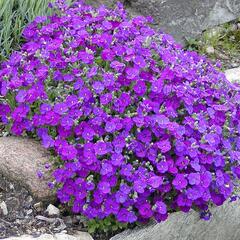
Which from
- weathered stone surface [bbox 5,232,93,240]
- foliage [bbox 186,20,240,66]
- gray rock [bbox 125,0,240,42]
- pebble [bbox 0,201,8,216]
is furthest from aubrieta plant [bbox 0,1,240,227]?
foliage [bbox 186,20,240,66]

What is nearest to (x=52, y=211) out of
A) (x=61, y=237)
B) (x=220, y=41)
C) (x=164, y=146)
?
(x=61, y=237)

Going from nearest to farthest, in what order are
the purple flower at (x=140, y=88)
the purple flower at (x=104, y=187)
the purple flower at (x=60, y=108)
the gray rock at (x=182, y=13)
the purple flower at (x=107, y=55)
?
the purple flower at (x=104, y=187) → the purple flower at (x=60, y=108) → the purple flower at (x=140, y=88) → the purple flower at (x=107, y=55) → the gray rock at (x=182, y=13)

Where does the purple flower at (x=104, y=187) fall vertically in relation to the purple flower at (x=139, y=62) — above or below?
below

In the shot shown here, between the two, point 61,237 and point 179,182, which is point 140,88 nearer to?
point 179,182

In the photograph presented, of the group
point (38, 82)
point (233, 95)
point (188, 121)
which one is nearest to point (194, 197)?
point (188, 121)

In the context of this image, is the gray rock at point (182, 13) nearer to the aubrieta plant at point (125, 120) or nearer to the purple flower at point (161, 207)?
the aubrieta plant at point (125, 120)

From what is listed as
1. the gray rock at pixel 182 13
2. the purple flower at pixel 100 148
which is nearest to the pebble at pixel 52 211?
the purple flower at pixel 100 148
